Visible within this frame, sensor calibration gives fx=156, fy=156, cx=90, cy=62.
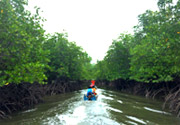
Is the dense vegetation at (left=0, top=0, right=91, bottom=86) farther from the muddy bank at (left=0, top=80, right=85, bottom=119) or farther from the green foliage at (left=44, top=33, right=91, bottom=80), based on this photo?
the green foliage at (left=44, top=33, right=91, bottom=80)

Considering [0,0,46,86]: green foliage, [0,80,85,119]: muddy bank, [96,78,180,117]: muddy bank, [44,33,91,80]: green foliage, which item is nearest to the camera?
[0,0,46,86]: green foliage

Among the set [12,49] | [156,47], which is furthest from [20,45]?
[156,47]

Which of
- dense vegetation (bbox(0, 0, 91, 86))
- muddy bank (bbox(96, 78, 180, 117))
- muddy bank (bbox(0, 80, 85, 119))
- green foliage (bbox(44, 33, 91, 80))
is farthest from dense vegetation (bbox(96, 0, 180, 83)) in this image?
muddy bank (bbox(0, 80, 85, 119))

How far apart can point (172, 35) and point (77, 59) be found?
48.7 ft

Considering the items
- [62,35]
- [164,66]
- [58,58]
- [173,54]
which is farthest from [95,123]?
[62,35]

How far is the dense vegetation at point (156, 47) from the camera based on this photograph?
10484 millimetres

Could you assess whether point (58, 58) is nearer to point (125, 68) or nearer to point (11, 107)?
point (125, 68)

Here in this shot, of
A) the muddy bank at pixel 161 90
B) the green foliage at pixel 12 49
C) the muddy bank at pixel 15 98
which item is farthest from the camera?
the muddy bank at pixel 161 90

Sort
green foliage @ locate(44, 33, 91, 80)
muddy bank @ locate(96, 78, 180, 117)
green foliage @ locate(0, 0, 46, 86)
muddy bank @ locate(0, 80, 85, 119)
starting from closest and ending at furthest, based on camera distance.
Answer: green foliage @ locate(0, 0, 46, 86), muddy bank @ locate(0, 80, 85, 119), muddy bank @ locate(96, 78, 180, 117), green foliage @ locate(44, 33, 91, 80)

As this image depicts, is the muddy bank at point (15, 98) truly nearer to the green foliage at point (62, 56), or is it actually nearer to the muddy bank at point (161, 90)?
the green foliage at point (62, 56)

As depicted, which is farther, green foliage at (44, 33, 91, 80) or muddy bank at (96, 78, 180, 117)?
green foliage at (44, 33, 91, 80)

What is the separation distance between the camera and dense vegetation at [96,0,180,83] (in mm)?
10484

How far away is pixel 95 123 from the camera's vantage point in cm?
661

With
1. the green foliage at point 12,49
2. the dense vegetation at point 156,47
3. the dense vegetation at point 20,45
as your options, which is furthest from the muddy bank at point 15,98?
the dense vegetation at point 156,47
